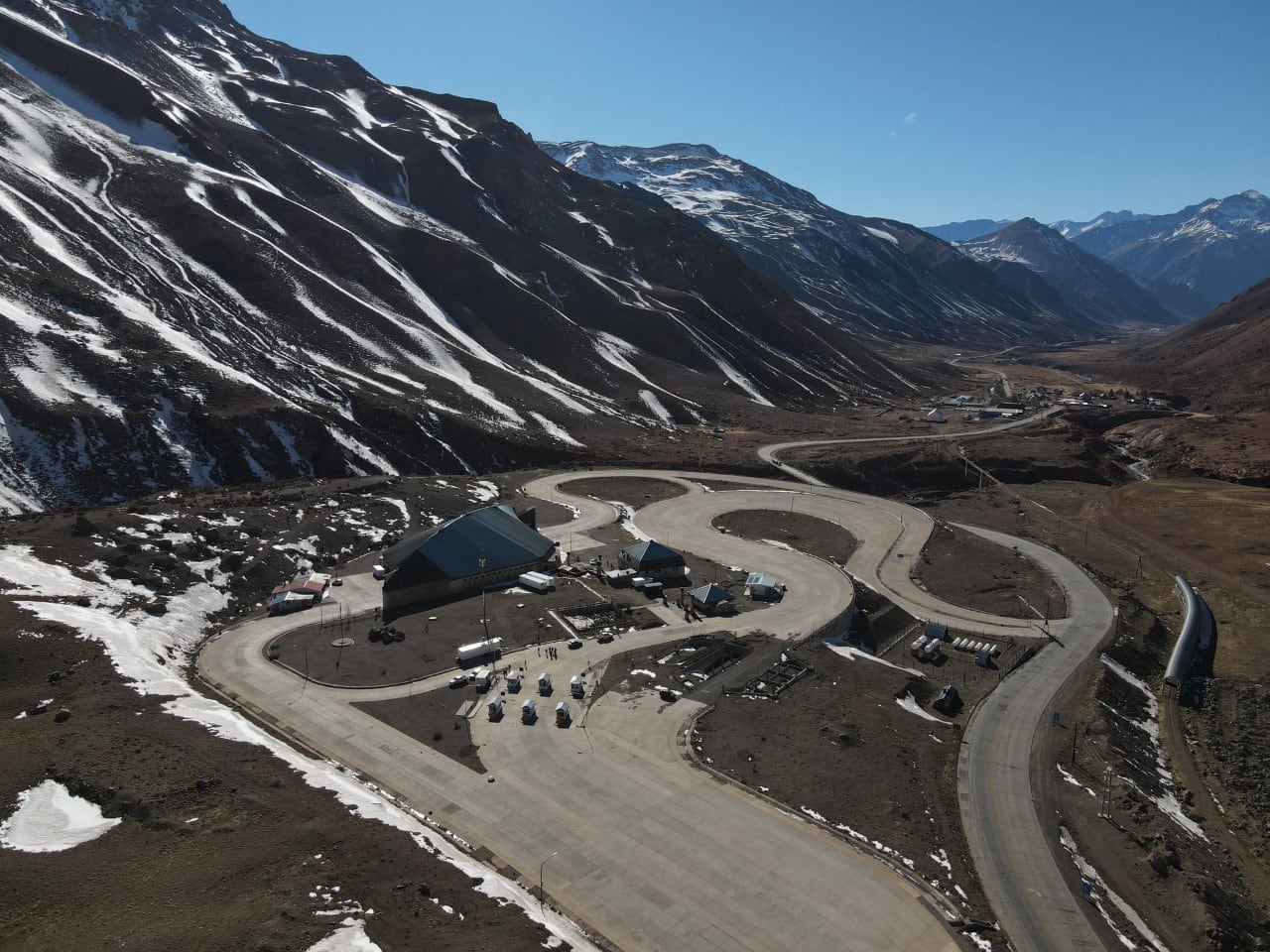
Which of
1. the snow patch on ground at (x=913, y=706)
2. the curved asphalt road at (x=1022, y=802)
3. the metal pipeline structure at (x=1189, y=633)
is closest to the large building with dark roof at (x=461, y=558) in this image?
the snow patch on ground at (x=913, y=706)

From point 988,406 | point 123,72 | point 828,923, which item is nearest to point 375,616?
point 828,923

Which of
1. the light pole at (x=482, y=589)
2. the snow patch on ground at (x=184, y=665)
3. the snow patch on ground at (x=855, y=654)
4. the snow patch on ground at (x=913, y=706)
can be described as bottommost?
the snow patch on ground at (x=184, y=665)

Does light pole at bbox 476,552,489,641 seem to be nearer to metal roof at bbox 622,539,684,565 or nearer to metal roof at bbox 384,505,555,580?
metal roof at bbox 384,505,555,580

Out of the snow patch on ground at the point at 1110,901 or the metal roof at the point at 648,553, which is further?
the metal roof at the point at 648,553

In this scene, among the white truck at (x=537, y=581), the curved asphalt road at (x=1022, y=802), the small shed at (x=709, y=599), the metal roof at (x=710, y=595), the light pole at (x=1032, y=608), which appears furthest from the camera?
the white truck at (x=537, y=581)

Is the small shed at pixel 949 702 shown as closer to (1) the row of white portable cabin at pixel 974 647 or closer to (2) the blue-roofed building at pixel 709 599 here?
(1) the row of white portable cabin at pixel 974 647

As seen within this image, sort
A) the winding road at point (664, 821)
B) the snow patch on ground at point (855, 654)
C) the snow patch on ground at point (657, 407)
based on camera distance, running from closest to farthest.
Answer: the winding road at point (664, 821)
the snow patch on ground at point (855, 654)
the snow patch on ground at point (657, 407)
